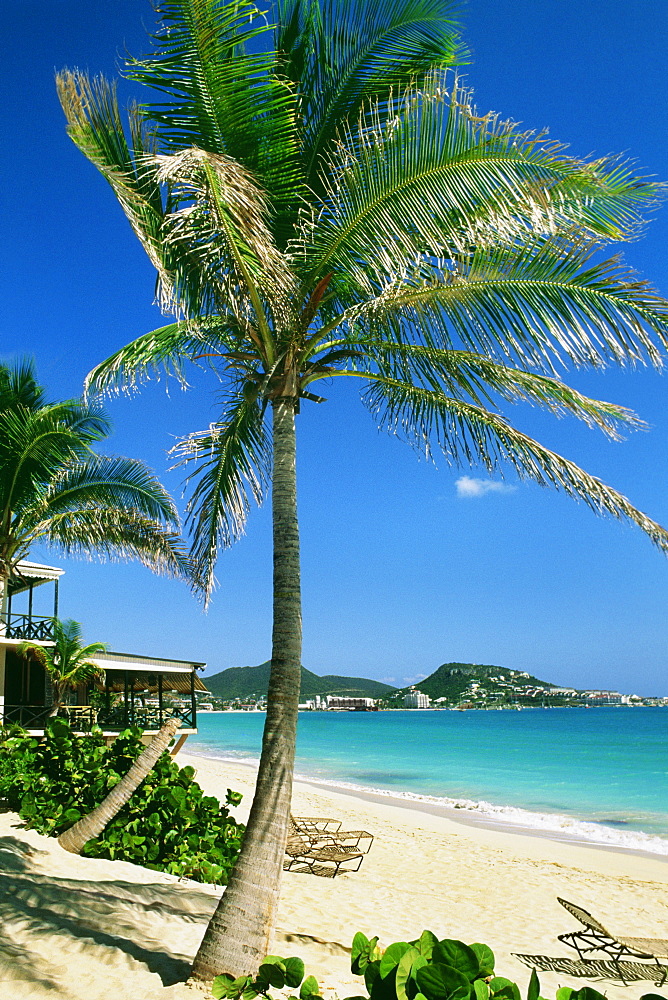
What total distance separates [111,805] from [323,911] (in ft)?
8.05

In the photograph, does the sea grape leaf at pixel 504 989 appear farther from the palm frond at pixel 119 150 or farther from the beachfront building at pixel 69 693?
the beachfront building at pixel 69 693

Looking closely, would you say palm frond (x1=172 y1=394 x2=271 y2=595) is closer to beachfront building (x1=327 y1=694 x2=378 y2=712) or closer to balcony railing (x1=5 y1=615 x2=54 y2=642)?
balcony railing (x1=5 y1=615 x2=54 y2=642)

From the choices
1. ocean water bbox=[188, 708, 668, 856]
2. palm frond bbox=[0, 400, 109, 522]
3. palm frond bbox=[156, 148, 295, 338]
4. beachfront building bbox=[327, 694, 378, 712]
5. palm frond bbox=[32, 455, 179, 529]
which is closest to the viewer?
palm frond bbox=[156, 148, 295, 338]

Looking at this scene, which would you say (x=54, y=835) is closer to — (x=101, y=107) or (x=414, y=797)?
(x=101, y=107)

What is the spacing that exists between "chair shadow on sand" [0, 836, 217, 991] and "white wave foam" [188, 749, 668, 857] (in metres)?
13.2

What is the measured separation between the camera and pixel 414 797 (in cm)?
2406

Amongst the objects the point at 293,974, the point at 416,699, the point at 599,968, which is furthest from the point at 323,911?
the point at 416,699

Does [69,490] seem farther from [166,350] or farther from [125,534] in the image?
[166,350]

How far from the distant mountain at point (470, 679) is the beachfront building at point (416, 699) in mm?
1381

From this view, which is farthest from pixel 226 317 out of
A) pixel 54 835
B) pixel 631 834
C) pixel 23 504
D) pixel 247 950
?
pixel 631 834

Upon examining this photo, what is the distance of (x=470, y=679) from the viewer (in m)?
144

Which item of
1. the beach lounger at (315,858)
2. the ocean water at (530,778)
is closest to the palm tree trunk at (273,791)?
the beach lounger at (315,858)

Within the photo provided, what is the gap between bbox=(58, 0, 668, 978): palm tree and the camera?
180 inches

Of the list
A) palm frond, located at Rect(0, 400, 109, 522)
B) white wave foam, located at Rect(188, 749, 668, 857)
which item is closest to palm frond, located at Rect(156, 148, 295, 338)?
palm frond, located at Rect(0, 400, 109, 522)
